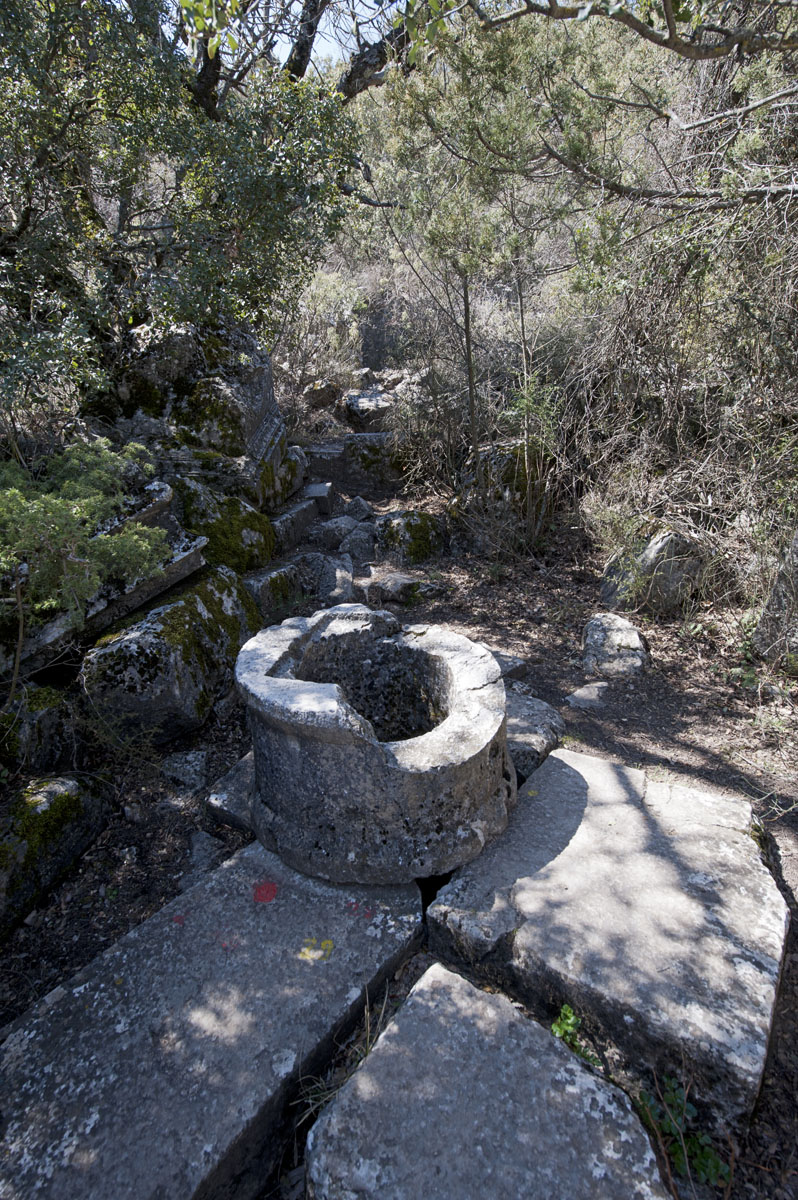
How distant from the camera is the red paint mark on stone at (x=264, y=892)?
2461 millimetres

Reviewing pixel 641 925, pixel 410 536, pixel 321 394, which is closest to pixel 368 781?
pixel 641 925

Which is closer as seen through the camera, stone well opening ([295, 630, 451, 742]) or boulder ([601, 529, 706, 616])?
stone well opening ([295, 630, 451, 742])

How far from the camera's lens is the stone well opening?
10.7 ft

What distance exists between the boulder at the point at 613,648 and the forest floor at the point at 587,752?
0.09 meters

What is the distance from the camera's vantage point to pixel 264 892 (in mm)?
2492

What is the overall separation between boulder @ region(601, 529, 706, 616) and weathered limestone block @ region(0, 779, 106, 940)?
408 centimetres

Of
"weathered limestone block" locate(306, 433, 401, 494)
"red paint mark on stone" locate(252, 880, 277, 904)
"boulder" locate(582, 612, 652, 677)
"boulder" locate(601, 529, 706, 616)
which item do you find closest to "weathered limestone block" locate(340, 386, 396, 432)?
"weathered limestone block" locate(306, 433, 401, 494)

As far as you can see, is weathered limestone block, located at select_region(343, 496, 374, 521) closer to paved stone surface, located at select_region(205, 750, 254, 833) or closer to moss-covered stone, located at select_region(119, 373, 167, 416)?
moss-covered stone, located at select_region(119, 373, 167, 416)

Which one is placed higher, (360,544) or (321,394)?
(321,394)

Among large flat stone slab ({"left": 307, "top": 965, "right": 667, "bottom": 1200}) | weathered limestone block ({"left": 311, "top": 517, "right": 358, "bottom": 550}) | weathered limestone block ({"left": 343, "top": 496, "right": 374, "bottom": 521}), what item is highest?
weathered limestone block ({"left": 343, "top": 496, "right": 374, "bottom": 521})

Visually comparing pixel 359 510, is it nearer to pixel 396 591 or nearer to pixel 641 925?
pixel 396 591

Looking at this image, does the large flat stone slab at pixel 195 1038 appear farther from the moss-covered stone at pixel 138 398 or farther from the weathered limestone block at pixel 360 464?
the weathered limestone block at pixel 360 464

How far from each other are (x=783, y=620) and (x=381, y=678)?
2.75 meters

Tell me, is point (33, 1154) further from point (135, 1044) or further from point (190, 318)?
point (190, 318)
